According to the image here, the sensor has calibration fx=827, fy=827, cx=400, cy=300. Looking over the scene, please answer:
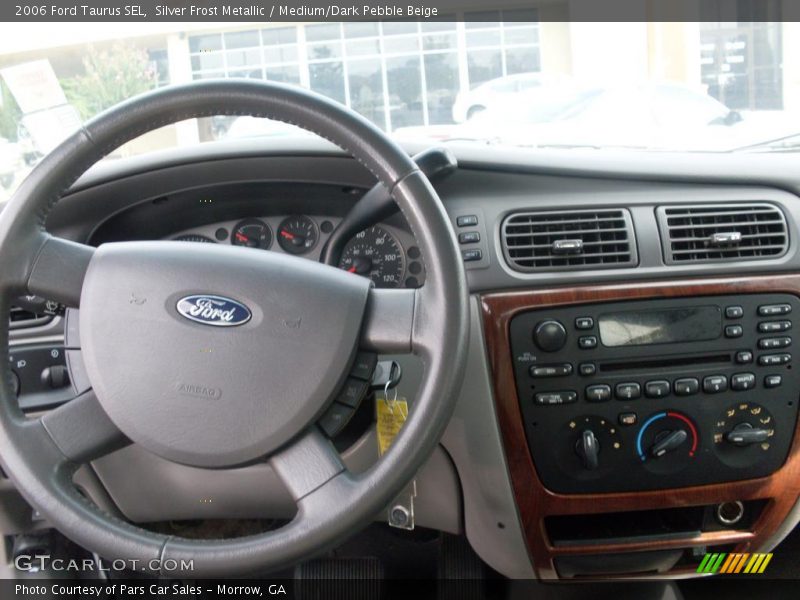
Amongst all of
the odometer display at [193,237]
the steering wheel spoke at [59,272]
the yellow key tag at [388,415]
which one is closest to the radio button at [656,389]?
the yellow key tag at [388,415]

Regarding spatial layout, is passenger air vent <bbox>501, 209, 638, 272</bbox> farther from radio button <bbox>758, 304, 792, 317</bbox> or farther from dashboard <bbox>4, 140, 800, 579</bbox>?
radio button <bbox>758, 304, 792, 317</bbox>

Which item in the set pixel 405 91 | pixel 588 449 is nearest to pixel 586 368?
pixel 588 449

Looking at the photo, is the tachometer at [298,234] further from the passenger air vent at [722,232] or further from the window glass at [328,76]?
the passenger air vent at [722,232]

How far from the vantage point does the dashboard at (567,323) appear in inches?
64.1

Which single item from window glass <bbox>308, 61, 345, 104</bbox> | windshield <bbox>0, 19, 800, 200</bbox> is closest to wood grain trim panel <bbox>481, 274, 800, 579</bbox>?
windshield <bbox>0, 19, 800, 200</bbox>

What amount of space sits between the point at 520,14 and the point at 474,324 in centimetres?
87

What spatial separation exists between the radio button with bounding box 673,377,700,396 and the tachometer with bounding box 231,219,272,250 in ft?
2.93

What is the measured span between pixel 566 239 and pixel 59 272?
925 millimetres

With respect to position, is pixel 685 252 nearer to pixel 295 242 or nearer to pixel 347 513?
pixel 295 242

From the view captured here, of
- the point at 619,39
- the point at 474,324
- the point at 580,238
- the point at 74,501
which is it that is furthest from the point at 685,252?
the point at 74,501

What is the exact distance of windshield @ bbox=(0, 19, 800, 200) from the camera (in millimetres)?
1808

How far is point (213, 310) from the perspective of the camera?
1254 millimetres

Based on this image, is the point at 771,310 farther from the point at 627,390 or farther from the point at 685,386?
the point at 627,390

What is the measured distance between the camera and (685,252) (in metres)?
1.66
